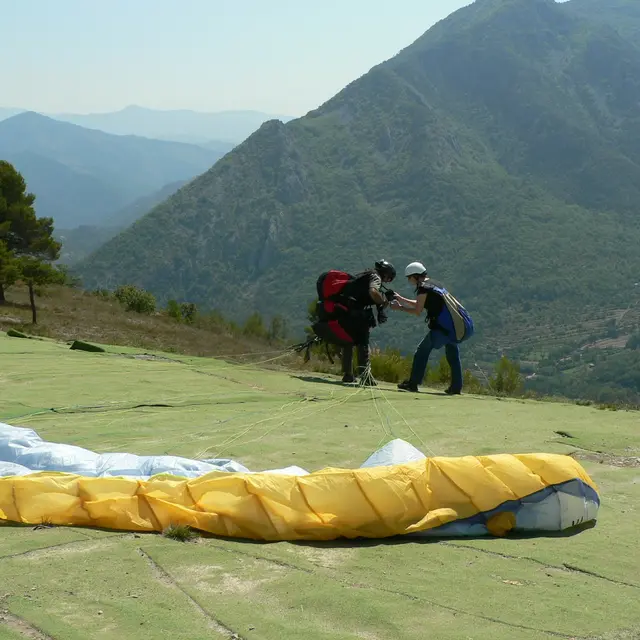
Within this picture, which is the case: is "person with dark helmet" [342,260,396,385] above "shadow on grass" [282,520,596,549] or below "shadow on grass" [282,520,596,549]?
above

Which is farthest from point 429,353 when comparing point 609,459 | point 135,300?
point 135,300

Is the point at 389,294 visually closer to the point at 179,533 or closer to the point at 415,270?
the point at 415,270

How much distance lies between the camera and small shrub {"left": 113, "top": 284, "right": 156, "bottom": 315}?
36.1 metres

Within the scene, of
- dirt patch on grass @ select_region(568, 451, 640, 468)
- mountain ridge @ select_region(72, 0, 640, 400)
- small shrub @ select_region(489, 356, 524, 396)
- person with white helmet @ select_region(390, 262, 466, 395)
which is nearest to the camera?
dirt patch on grass @ select_region(568, 451, 640, 468)

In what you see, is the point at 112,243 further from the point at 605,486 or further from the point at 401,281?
the point at 605,486

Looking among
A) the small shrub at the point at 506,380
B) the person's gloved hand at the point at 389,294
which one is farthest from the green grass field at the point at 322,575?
the small shrub at the point at 506,380

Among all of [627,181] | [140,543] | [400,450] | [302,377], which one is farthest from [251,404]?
[627,181]

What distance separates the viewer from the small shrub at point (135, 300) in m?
36.1

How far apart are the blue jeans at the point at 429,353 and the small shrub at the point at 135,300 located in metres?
26.1

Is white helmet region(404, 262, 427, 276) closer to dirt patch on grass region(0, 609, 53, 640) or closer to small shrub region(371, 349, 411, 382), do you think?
small shrub region(371, 349, 411, 382)

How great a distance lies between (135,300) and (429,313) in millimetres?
28271

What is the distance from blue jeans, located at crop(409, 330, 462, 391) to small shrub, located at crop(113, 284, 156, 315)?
26141mm

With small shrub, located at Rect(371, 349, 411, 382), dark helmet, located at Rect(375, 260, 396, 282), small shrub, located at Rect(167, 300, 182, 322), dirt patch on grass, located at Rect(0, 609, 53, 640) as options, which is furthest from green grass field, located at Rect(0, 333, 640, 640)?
small shrub, located at Rect(167, 300, 182, 322)

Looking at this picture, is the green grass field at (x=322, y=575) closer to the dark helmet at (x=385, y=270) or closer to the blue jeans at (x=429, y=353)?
the blue jeans at (x=429, y=353)
